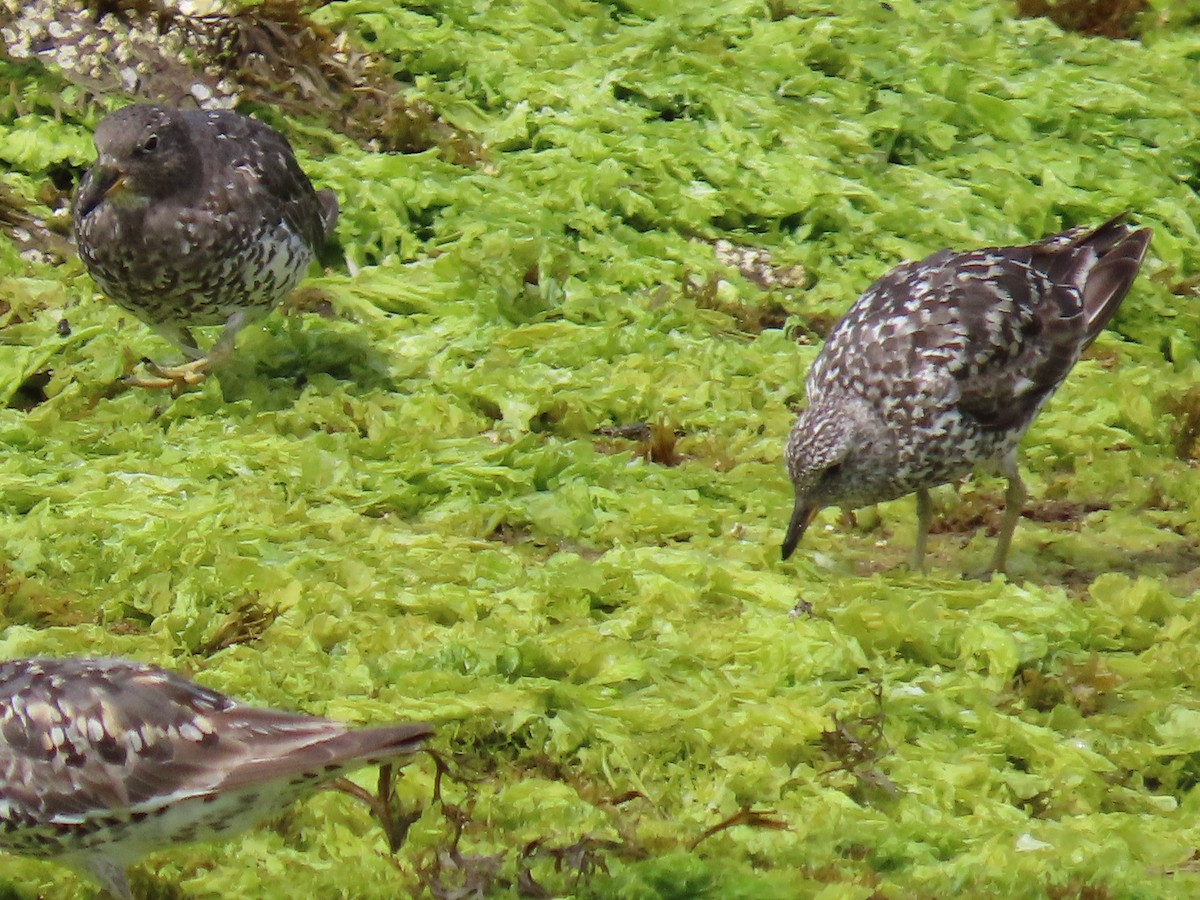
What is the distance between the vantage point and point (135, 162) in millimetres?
10883

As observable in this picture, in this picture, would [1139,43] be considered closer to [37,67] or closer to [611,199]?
[611,199]

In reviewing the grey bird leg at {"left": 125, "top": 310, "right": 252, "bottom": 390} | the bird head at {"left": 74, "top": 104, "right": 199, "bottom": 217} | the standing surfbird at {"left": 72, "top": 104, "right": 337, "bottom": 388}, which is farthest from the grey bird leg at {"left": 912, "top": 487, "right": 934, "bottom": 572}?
the bird head at {"left": 74, "top": 104, "right": 199, "bottom": 217}

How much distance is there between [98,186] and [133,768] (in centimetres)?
584

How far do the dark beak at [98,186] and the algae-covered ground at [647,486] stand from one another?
89 centimetres

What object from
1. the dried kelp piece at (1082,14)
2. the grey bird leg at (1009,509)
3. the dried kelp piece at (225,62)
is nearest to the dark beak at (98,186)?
the dried kelp piece at (225,62)

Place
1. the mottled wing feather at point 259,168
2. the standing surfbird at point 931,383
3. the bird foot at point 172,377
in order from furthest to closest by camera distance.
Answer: the mottled wing feather at point 259,168, the bird foot at point 172,377, the standing surfbird at point 931,383

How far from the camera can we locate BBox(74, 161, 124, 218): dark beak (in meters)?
10.9

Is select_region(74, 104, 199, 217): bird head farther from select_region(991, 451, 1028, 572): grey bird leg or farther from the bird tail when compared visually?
the bird tail

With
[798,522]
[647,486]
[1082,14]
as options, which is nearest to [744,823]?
[798,522]

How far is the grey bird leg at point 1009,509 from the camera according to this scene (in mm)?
9906

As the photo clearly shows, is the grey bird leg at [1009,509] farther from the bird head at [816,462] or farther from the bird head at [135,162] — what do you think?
the bird head at [135,162]

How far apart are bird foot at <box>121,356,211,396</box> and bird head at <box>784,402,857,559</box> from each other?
3601mm

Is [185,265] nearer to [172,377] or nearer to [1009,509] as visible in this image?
[172,377]

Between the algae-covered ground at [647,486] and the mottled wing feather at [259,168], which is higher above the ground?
the mottled wing feather at [259,168]
